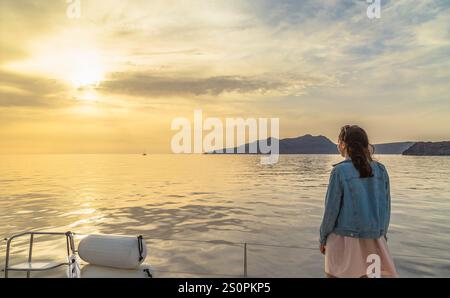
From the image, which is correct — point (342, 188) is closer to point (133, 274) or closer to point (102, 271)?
point (133, 274)

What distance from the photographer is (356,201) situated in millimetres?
4078

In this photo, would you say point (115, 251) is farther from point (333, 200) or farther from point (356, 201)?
point (356, 201)

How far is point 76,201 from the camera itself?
3634cm

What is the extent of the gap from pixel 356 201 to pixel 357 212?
0.13 metres

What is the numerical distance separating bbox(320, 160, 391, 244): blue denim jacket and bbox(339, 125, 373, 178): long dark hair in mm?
62

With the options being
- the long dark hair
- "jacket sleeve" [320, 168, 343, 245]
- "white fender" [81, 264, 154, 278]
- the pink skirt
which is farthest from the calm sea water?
the long dark hair

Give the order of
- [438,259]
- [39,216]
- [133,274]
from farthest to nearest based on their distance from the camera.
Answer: [39,216], [438,259], [133,274]

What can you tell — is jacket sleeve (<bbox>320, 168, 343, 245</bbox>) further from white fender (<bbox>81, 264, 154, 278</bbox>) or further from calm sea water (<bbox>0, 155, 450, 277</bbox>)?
white fender (<bbox>81, 264, 154, 278</bbox>)

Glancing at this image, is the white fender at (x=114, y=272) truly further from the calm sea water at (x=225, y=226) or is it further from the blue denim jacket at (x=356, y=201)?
the blue denim jacket at (x=356, y=201)

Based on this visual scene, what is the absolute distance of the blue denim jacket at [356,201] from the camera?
4.07m

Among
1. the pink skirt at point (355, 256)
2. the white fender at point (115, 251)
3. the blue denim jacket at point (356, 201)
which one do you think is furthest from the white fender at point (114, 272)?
the blue denim jacket at point (356, 201)

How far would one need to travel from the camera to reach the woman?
4074 millimetres
